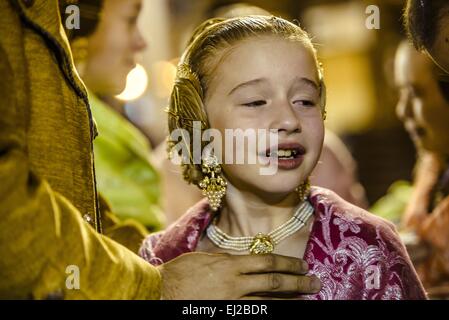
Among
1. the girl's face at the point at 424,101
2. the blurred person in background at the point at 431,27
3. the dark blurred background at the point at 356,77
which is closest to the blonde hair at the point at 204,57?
the blurred person in background at the point at 431,27

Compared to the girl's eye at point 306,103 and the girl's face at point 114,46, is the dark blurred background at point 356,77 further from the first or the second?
the girl's eye at point 306,103

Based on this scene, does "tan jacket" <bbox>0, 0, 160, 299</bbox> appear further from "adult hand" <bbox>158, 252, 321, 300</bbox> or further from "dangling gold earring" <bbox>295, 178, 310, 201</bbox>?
"dangling gold earring" <bbox>295, 178, 310, 201</bbox>

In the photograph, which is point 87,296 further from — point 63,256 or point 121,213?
point 121,213

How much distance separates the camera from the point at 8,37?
1301mm

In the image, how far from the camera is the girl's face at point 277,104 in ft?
5.20

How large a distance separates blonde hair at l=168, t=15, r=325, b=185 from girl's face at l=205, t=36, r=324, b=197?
4 centimetres

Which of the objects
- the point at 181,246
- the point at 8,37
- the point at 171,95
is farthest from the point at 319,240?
the point at 8,37

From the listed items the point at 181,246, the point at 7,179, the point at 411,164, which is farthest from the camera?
the point at 411,164

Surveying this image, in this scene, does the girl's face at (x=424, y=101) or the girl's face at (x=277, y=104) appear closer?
the girl's face at (x=277, y=104)

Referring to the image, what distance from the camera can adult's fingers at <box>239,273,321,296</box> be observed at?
141 centimetres

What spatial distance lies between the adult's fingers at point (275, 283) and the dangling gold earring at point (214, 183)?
36cm

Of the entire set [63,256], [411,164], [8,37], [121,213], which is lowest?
[411,164]

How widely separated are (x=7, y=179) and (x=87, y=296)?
0.27 metres
